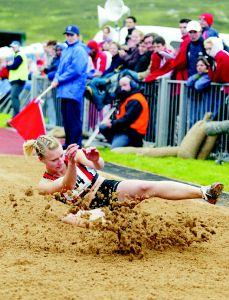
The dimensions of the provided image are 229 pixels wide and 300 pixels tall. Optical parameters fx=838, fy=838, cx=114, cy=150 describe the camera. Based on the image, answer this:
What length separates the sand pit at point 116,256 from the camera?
630 centimetres

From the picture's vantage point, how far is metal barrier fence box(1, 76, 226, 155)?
48.8 feet

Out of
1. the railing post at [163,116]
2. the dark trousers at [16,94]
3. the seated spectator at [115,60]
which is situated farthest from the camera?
the dark trousers at [16,94]

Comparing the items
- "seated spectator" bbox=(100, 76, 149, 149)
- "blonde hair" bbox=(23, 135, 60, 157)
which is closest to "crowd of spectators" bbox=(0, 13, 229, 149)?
"seated spectator" bbox=(100, 76, 149, 149)

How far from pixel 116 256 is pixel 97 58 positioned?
12.7 metres

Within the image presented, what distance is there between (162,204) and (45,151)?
2.77 meters

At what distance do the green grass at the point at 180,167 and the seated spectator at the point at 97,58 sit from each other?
12.9 feet

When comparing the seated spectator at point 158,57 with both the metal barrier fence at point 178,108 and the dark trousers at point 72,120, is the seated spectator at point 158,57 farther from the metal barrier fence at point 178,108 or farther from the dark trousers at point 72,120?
Answer: the dark trousers at point 72,120

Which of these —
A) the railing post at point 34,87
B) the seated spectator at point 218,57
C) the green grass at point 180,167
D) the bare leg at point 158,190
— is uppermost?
the seated spectator at point 218,57

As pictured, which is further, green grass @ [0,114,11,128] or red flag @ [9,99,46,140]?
green grass @ [0,114,11,128]

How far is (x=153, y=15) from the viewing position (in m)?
61.1

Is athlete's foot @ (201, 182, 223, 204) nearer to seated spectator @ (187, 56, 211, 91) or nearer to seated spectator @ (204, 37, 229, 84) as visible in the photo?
seated spectator @ (204, 37, 229, 84)

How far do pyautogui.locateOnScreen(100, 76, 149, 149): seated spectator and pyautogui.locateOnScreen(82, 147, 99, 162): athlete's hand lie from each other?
7.73 m

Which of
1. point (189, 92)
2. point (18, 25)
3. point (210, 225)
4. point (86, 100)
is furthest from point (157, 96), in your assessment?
point (18, 25)

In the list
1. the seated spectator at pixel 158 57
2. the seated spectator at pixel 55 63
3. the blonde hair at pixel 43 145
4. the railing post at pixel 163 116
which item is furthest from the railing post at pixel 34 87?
the blonde hair at pixel 43 145
